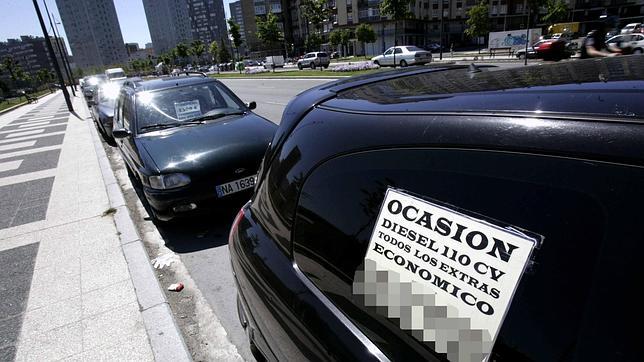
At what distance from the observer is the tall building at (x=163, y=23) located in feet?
456

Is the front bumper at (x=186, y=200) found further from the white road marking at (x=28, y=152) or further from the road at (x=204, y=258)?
the white road marking at (x=28, y=152)

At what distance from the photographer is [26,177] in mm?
7770

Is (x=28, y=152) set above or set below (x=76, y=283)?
below

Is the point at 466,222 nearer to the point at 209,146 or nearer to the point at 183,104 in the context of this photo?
the point at 209,146

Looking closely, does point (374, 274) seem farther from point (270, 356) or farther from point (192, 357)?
point (192, 357)

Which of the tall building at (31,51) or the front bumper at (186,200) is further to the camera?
the tall building at (31,51)

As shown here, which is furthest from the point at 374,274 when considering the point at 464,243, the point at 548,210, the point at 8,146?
the point at 8,146

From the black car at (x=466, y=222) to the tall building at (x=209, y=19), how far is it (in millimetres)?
172776

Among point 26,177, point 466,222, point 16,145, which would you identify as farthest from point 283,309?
point 16,145

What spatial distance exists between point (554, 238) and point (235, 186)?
12.8 ft

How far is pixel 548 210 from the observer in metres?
0.81

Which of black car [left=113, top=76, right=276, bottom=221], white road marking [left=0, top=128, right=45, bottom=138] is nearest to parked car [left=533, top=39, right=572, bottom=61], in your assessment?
black car [left=113, top=76, right=276, bottom=221]

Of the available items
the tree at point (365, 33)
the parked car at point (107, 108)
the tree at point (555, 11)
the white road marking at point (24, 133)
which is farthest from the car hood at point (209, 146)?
the tree at point (555, 11)

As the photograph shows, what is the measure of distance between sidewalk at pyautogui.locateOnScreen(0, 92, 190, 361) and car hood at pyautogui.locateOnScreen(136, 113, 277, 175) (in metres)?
1.00
